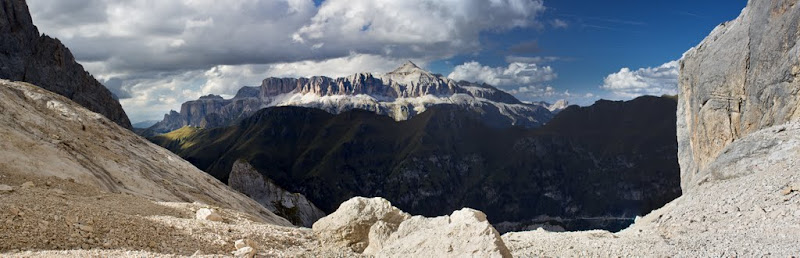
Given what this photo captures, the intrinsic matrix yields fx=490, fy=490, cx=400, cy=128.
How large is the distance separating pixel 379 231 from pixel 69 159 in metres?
32.6

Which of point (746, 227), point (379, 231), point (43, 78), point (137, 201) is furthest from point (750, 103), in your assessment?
point (43, 78)

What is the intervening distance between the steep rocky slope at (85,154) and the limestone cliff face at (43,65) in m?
104

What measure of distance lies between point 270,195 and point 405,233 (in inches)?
6397

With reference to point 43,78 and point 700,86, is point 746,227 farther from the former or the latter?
point 43,78

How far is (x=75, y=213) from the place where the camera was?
67.7ft

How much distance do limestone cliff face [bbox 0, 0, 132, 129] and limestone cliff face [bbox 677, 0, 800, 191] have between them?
526 ft

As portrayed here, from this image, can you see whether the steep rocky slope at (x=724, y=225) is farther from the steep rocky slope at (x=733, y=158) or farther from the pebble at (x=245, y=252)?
the pebble at (x=245, y=252)

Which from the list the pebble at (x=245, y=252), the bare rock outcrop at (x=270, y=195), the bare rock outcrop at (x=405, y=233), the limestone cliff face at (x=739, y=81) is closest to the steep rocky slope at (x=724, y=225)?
the limestone cliff face at (x=739, y=81)

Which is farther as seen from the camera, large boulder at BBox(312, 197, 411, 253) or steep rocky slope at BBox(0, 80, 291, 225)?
steep rocky slope at BBox(0, 80, 291, 225)

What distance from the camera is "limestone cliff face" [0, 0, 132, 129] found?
485 feet

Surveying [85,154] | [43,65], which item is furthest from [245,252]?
[43,65]

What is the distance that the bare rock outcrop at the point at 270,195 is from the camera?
16612cm

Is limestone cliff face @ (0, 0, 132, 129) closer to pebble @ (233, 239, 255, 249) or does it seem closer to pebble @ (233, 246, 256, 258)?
pebble @ (233, 239, 255, 249)

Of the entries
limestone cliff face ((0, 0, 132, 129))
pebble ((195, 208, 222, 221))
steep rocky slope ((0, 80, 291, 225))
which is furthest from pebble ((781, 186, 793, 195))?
limestone cliff face ((0, 0, 132, 129))
